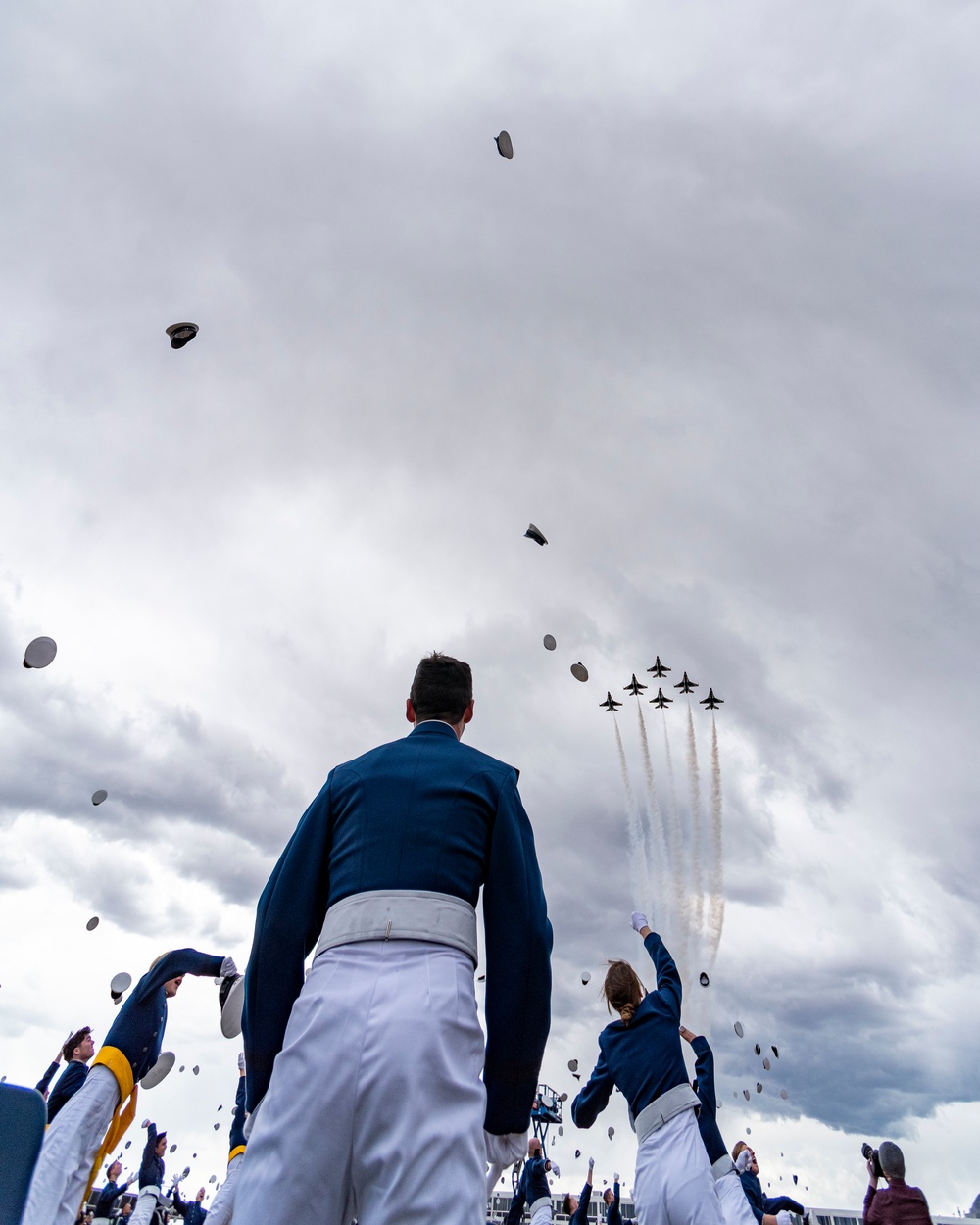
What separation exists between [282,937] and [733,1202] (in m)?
9.88

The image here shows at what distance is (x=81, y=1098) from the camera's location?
770cm

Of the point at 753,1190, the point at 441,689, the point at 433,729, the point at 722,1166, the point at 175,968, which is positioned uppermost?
the point at 441,689

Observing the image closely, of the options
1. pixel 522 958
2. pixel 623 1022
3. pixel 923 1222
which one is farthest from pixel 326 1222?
pixel 923 1222

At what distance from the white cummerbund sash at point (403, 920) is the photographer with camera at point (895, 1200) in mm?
10471

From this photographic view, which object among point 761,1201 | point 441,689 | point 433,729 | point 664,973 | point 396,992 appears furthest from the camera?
point 761,1201

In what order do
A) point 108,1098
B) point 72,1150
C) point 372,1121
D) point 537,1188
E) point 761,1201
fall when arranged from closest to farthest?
1. point 372,1121
2. point 72,1150
3. point 108,1098
4. point 761,1201
5. point 537,1188

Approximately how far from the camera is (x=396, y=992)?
2852 millimetres

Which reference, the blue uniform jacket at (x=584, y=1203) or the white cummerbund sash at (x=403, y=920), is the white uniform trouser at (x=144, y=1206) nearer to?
the blue uniform jacket at (x=584, y=1203)

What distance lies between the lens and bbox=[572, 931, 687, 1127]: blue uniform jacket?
7648 millimetres

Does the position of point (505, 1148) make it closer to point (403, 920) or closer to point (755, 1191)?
point (403, 920)

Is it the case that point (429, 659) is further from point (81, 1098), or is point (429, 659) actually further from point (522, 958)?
point (81, 1098)

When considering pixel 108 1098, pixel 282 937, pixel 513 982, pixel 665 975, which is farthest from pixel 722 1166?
pixel 282 937

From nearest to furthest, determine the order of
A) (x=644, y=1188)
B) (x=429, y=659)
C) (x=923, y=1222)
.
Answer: (x=429, y=659)
(x=644, y=1188)
(x=923, y=1222)

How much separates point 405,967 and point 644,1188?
6.10 m
